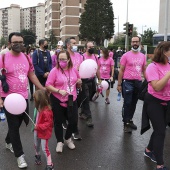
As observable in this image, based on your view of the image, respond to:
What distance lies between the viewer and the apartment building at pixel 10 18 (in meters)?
163

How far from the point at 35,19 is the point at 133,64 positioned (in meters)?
160

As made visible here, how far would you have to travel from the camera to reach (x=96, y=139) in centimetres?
574

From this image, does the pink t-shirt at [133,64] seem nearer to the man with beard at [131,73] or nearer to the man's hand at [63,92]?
the man with beard at [131,73]

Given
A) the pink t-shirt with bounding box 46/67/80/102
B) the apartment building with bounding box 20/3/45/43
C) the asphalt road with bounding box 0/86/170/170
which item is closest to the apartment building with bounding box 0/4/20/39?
the apartment building with bounding box 20/3/45/43

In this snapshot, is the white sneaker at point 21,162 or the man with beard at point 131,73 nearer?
the white sneaker at point 21,162

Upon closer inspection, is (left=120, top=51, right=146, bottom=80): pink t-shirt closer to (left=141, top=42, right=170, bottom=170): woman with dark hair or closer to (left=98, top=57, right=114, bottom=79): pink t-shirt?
(left=141, top=42, right=170, bottom=170): woman with dark hair

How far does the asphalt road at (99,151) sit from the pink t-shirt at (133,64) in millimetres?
1253

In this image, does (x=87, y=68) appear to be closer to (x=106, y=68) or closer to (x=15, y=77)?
(x=15, y=77)

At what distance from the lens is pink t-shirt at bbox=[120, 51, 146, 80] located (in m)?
6.11

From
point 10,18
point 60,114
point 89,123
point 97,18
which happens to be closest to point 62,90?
point 60,114

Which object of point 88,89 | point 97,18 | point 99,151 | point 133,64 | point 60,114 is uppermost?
point 97,18

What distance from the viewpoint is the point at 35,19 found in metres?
159

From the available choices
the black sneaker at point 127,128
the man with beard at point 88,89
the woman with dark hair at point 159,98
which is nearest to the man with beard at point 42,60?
the man with beard at point 88,89

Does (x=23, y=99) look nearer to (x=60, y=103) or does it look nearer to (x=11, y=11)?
(x=60, y=103)
